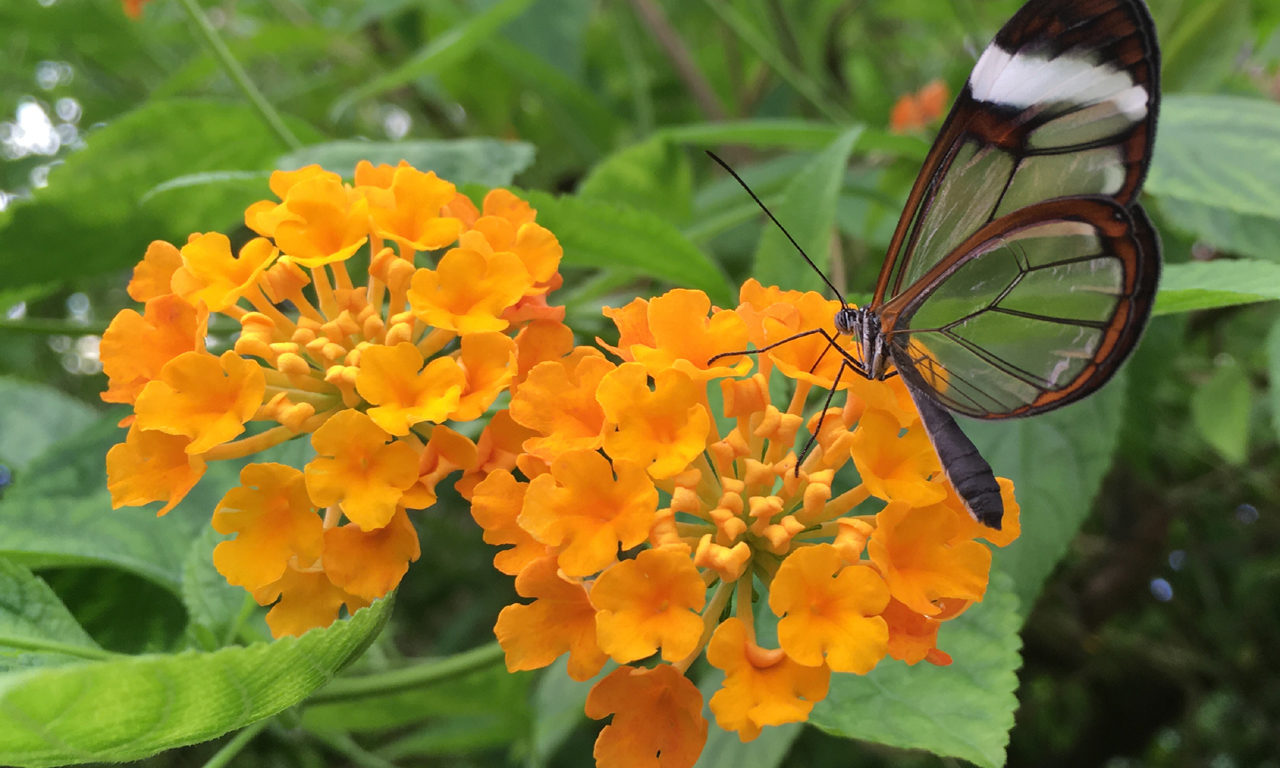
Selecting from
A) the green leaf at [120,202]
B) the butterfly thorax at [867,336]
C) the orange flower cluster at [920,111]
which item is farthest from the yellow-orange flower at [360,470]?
the orange flower cluster at [920,111]

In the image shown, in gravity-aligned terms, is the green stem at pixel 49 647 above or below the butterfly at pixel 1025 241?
below

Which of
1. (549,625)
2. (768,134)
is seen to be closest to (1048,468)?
(768,134)

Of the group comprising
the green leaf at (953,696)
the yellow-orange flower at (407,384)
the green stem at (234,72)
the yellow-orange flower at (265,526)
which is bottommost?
the green leaf at (953,696)

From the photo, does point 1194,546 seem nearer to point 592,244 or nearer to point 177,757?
point 592,244

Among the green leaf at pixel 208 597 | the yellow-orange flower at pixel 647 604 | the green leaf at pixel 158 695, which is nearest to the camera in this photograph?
the green leaf at pixel 158 695

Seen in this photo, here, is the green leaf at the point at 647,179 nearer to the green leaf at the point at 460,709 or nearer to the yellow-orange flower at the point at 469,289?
the yellow-orange flower at the point at 469,289

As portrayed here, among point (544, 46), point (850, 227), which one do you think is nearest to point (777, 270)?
point (850, 227)

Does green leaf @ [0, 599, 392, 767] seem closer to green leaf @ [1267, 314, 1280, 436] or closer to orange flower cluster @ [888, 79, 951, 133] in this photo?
green leaf @ [1267, 314, 1280, 436]

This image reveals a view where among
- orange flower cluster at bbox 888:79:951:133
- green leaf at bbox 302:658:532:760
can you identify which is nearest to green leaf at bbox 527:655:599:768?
green leaf at bbox 302:658:532:760
